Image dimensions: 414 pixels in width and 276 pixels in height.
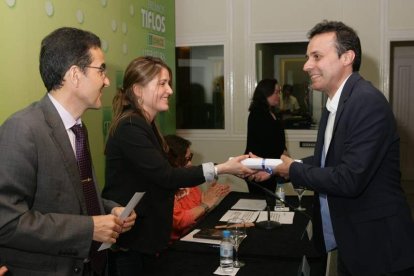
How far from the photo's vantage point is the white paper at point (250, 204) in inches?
114

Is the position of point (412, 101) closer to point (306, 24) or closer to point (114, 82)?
point (306, 24)

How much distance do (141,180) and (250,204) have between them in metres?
1.19

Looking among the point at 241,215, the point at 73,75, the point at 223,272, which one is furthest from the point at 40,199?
the point at 241,215

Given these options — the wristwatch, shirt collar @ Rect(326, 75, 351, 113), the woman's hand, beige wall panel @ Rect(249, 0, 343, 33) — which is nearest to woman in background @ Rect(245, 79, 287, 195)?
the wristwatch

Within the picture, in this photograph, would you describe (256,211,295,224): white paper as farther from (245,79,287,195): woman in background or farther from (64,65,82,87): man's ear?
(64,65,82,87): man's ear

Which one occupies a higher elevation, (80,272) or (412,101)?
(412,101)

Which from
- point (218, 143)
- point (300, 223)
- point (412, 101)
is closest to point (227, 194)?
point (300, 223)

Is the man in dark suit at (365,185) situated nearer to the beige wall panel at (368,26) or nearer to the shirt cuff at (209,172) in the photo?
the shirt cuff at (209,172)

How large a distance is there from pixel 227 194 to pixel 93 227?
209 centimetres

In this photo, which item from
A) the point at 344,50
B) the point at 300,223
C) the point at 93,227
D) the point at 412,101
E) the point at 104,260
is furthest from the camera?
the point at 412,101

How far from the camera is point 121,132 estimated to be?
1.99m

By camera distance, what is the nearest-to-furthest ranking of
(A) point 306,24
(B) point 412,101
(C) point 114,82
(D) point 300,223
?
(D) point 300,223 < (C) point 114,82 < (A) point 306,24 < (B) point 412,101

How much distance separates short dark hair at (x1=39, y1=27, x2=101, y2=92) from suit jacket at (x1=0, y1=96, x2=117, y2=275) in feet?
0.27

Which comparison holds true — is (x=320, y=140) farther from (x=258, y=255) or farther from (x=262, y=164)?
(x=258, y=255)
